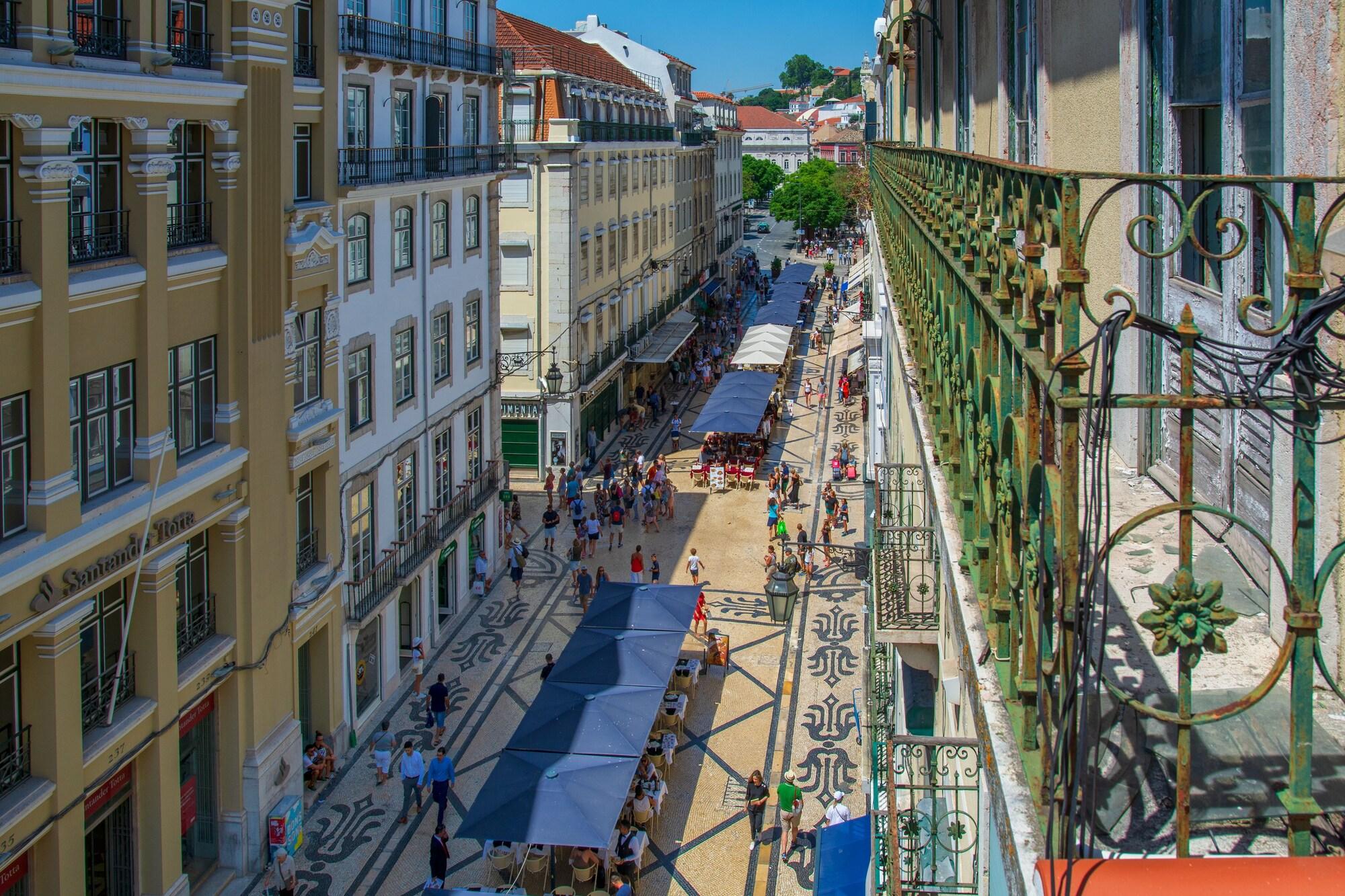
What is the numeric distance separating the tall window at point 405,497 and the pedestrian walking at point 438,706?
331 cm

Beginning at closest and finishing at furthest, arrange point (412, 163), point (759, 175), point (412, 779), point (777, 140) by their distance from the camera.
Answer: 1. point (412, 779)
2. point (412, 163)
3. point (759, 175)
4. point (777, 140)

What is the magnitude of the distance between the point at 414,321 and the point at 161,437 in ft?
32.8

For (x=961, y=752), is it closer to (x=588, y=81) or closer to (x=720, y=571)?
(x=720, y=571)

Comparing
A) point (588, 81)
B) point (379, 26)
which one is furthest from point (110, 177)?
point (588, 81)

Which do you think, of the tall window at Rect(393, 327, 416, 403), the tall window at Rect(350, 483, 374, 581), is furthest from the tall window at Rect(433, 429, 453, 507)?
the tall window at Rect(350, 483, 374, 581)

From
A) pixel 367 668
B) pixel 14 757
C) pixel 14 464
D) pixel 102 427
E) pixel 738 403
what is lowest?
pixel 367 668

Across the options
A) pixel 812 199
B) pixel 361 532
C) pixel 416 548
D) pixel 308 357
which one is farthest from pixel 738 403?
pixel 812 199

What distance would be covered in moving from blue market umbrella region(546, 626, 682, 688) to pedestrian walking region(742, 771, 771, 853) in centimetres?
217

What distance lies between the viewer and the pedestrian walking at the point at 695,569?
2928 cm

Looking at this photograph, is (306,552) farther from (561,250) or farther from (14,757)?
(561,250)

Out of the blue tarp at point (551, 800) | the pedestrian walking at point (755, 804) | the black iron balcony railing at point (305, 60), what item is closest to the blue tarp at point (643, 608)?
the pedestrian walking at point (755, 804)

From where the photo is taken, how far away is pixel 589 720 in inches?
734

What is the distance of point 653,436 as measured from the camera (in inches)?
1797

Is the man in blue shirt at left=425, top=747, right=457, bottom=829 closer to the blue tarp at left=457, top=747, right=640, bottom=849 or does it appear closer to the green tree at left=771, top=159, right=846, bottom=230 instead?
the blue tarp at left=457, top=747, right=640, bottom=849
